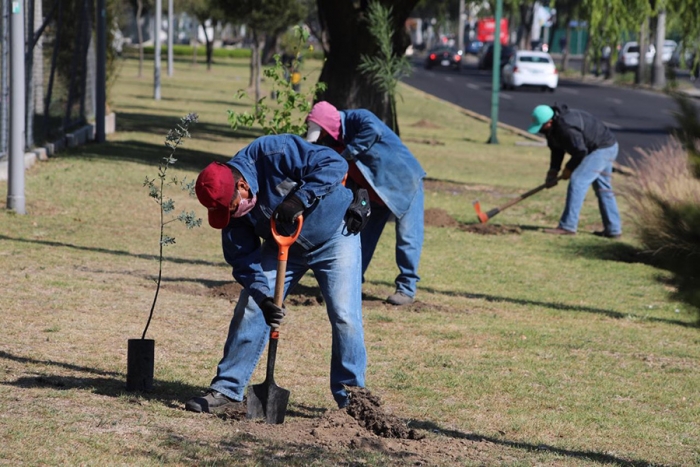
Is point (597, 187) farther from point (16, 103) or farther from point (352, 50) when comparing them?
point (16, 103)

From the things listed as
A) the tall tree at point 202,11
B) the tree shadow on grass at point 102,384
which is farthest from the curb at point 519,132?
the tree shadow on grass at point 102,384

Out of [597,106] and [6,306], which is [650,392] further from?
[597,106]

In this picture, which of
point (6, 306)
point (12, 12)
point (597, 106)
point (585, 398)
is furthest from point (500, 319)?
point (597, 106)

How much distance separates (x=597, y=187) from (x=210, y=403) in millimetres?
7917

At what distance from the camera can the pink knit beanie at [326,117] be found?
7047 millimetres

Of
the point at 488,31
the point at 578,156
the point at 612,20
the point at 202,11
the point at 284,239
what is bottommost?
the point at 578,156

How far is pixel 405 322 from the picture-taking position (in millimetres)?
7984

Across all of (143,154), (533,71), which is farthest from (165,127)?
(533,71)

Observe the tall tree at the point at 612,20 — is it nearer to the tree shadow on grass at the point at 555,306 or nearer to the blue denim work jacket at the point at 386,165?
the tree shadow on grass at the point at 555,306

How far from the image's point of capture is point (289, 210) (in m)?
4.77

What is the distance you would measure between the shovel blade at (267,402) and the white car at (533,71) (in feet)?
132

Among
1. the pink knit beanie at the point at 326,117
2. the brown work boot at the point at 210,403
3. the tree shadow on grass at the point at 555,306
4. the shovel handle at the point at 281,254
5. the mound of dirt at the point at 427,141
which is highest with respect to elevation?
the pink knit beanie at the point at 326,117

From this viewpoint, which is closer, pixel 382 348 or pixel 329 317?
pixel 329 317

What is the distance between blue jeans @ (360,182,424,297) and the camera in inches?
324
